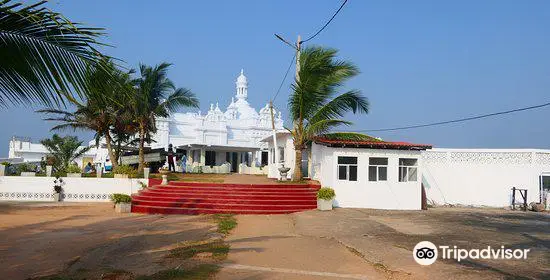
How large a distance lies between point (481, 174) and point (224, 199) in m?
11.6

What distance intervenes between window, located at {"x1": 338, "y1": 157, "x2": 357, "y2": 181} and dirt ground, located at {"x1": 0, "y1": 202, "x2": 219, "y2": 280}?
5.91 meters

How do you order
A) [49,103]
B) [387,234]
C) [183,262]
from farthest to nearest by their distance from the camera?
1. [387,234]
2. [183,262]
3. [49,103]

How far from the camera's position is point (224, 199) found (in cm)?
1584

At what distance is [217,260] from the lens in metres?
7.06

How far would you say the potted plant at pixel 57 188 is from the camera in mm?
19078

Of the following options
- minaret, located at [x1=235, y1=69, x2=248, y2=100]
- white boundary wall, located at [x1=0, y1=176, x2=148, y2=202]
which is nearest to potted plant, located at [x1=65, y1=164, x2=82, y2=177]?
white boundary wall, located at [x1=0, y1=176, x2=148, y2=202]

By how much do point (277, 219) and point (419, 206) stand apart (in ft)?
21.9

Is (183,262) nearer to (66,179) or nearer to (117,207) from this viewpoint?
(117,207)

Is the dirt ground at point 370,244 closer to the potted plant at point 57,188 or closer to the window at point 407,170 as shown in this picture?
the window at point 407,170

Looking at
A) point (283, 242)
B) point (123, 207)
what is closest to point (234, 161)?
point (123, 207)

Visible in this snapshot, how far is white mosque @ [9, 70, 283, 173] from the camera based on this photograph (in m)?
32.2

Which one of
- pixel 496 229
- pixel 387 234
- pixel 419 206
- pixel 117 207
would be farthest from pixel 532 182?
pixel 117 207

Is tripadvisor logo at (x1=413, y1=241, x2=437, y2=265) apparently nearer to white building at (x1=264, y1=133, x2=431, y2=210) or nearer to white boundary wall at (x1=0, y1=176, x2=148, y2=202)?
white building at (x1=264, y1=133, x2=431, y2=210)

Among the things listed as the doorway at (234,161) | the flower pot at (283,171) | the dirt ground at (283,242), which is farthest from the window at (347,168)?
the doorway at (234,161)
